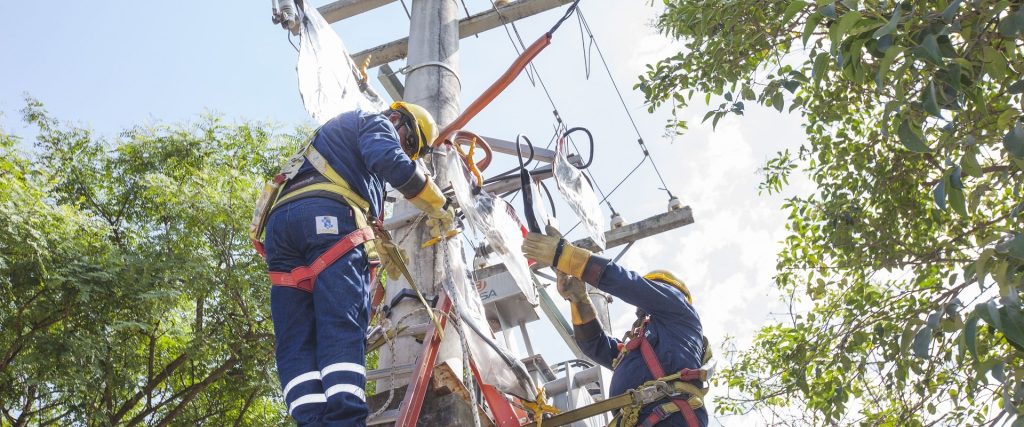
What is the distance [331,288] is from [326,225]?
0.28 metres

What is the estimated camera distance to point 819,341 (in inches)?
193

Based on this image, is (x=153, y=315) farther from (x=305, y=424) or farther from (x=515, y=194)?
(x=305, y=424)

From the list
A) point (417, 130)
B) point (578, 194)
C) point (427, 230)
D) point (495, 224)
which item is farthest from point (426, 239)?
point (578, 194)

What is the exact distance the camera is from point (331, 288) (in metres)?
3.18

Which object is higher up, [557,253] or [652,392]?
[557,253]

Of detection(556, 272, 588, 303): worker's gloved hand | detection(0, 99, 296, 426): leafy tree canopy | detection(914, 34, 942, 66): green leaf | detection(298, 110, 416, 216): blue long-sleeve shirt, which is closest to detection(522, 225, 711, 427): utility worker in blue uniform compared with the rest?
detection(556, 272, 588, 303): worker's gloved hand

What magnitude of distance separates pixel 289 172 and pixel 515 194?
254 centimetres

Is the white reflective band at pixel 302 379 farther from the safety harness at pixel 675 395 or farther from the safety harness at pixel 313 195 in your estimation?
the safety harness at pixel 675 395

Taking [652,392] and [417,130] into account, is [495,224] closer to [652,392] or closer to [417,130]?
[417,130]

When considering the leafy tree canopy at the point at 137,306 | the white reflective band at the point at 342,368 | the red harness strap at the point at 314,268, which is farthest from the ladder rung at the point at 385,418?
the leafy tree canopy at the point at 137,306

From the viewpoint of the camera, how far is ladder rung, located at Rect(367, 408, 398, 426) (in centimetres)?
325

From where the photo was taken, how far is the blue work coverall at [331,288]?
2.97m

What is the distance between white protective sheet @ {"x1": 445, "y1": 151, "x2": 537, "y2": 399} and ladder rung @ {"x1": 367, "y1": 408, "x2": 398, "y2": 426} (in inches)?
19.2

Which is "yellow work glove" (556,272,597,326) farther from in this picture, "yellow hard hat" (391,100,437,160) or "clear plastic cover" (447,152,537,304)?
"yellow hard hat" (391,100,437,160)
